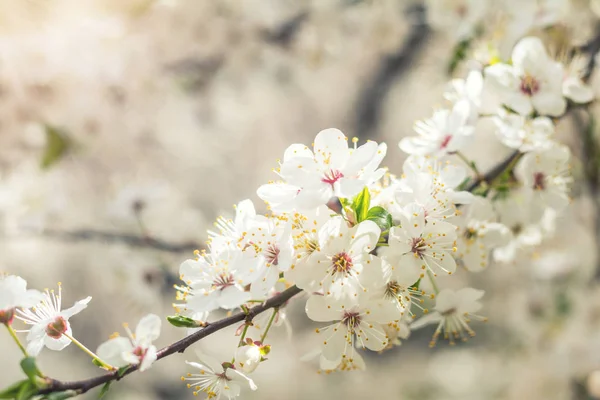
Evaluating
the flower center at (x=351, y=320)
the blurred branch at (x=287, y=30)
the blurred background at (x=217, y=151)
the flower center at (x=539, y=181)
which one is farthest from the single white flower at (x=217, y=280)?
the blurred branch at (x=287, y=30)

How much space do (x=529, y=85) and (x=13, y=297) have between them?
2.34 feet

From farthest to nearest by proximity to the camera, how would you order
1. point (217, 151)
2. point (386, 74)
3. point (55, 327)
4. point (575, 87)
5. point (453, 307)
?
point (217, 151), point (386, 74), point (575, 87), point (453, 307), point (55, 327)

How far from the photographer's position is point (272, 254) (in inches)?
23.2

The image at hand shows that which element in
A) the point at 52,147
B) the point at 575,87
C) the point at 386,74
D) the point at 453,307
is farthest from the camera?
the point at 386,74

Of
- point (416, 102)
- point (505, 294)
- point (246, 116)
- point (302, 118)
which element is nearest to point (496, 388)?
point (505, 294)

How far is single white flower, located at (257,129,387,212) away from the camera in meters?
0.56

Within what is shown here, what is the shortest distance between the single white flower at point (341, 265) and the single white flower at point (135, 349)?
0.15m

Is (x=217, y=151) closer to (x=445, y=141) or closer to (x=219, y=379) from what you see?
(x=445, y=141)

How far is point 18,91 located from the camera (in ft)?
6.06

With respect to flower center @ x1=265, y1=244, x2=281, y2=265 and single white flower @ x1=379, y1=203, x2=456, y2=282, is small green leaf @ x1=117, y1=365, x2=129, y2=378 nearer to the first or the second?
flower center @ x1=265, y1=244, x2=281, y2=265

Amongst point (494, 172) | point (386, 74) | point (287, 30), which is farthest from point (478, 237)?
point (386, 74)

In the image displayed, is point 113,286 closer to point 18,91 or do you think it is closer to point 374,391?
point 18,91

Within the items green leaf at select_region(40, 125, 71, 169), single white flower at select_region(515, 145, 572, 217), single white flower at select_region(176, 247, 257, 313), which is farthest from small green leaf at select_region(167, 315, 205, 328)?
green leaf at select_region(40, 125, 71, 169)

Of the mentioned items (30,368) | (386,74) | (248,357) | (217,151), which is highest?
(30,368)
